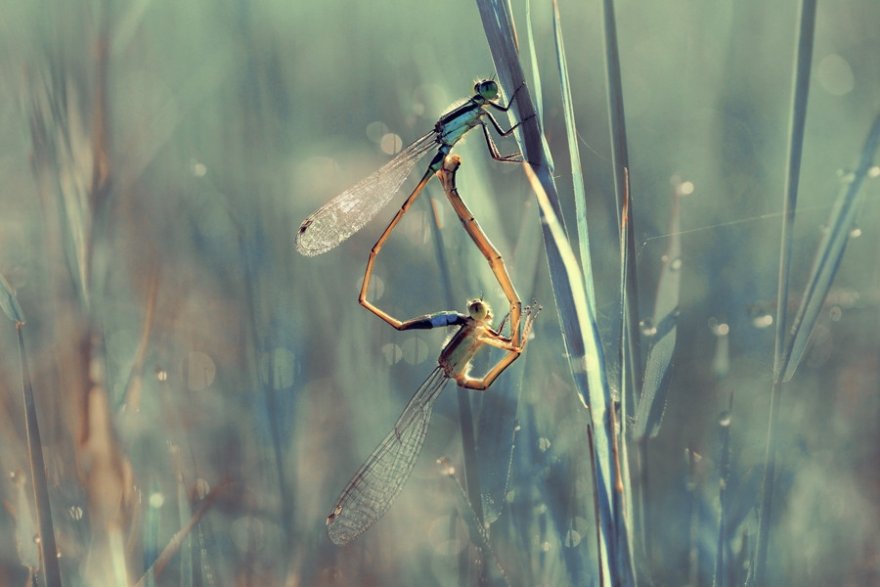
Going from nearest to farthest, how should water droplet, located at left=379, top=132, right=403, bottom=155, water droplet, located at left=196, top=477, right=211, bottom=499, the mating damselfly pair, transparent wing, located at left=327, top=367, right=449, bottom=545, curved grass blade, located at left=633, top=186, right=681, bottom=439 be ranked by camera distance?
the mating damselfly pair → curved grass blade, located at left=633, top=186, right=681, bottom=439 → transparent wing, located at left=327, top=367, right=449, bottom=545 → water droplet, located at left=379, top=132, right=403, bottom=155 → water droplet, located at left=196, top=477, right=211, bottom=499

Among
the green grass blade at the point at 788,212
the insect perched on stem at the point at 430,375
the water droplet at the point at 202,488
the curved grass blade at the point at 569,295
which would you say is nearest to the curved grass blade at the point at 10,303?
the water droplet at the point at 202,488

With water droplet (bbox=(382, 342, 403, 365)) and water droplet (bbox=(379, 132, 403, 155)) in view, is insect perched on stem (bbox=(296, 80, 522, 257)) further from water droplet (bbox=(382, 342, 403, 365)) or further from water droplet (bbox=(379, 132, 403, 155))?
water droplet (bbox=(382, 342, 403, 365))

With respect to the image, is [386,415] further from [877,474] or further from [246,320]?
[877,474]

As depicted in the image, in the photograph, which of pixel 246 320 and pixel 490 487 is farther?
pixel 246 320

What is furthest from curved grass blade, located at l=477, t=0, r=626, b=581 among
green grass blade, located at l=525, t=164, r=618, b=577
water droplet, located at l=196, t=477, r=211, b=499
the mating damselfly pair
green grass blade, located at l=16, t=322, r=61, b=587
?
green grass blade, located at l=16, t=322, r=61, b=587

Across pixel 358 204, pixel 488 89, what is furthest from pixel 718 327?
pixel 358 204

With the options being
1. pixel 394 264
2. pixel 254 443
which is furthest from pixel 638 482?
pixel 254 443

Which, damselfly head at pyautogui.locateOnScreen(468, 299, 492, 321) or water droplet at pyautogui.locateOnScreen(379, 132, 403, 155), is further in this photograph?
water droplet at pyautogui.locateOnScreen(379, 132, 403, 155)

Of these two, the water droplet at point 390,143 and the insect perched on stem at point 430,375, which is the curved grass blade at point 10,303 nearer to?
the insect perched on stem at point 430,375
